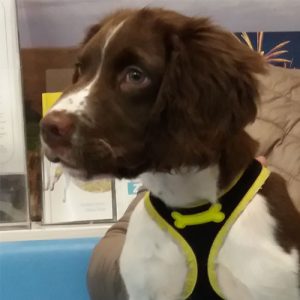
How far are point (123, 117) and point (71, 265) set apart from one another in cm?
84

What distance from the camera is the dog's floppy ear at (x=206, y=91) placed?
1.00 m

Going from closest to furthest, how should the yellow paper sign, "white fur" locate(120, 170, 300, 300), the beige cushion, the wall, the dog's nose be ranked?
the dog's nose, "white fur" locate(120, 170, 300, 300), the beige cushion, the yellow paper sign, the wall

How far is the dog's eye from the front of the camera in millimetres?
990

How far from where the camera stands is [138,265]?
3.75 ft

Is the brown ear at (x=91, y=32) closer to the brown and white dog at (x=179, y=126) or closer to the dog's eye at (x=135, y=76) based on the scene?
the brown and white dog at (x=179, y=126)

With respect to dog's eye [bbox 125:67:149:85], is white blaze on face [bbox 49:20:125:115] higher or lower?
lower

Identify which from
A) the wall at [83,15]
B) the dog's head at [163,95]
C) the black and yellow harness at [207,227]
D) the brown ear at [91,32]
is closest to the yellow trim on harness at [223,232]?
the black and yellow harness at [207,227]

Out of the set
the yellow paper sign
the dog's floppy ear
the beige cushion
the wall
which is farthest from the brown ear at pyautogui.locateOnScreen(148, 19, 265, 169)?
the wall

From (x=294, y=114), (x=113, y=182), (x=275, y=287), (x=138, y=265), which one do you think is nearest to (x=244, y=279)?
(x=275, y=287)

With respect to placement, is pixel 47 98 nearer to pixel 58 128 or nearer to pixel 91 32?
Result: pixel 91 32

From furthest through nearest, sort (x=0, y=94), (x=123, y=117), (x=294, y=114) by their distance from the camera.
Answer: (x=0, y=94) → (x=294, y=114) → (x=123, y=117)

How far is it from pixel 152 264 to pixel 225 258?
5.0 inches

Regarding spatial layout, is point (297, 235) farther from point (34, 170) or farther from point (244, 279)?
point (34, 170)

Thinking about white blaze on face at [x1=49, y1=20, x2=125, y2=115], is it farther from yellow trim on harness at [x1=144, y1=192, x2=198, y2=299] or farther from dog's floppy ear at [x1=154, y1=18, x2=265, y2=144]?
yellow trim on harness at [x1=144, y1=192, x2=198, y2=299]
